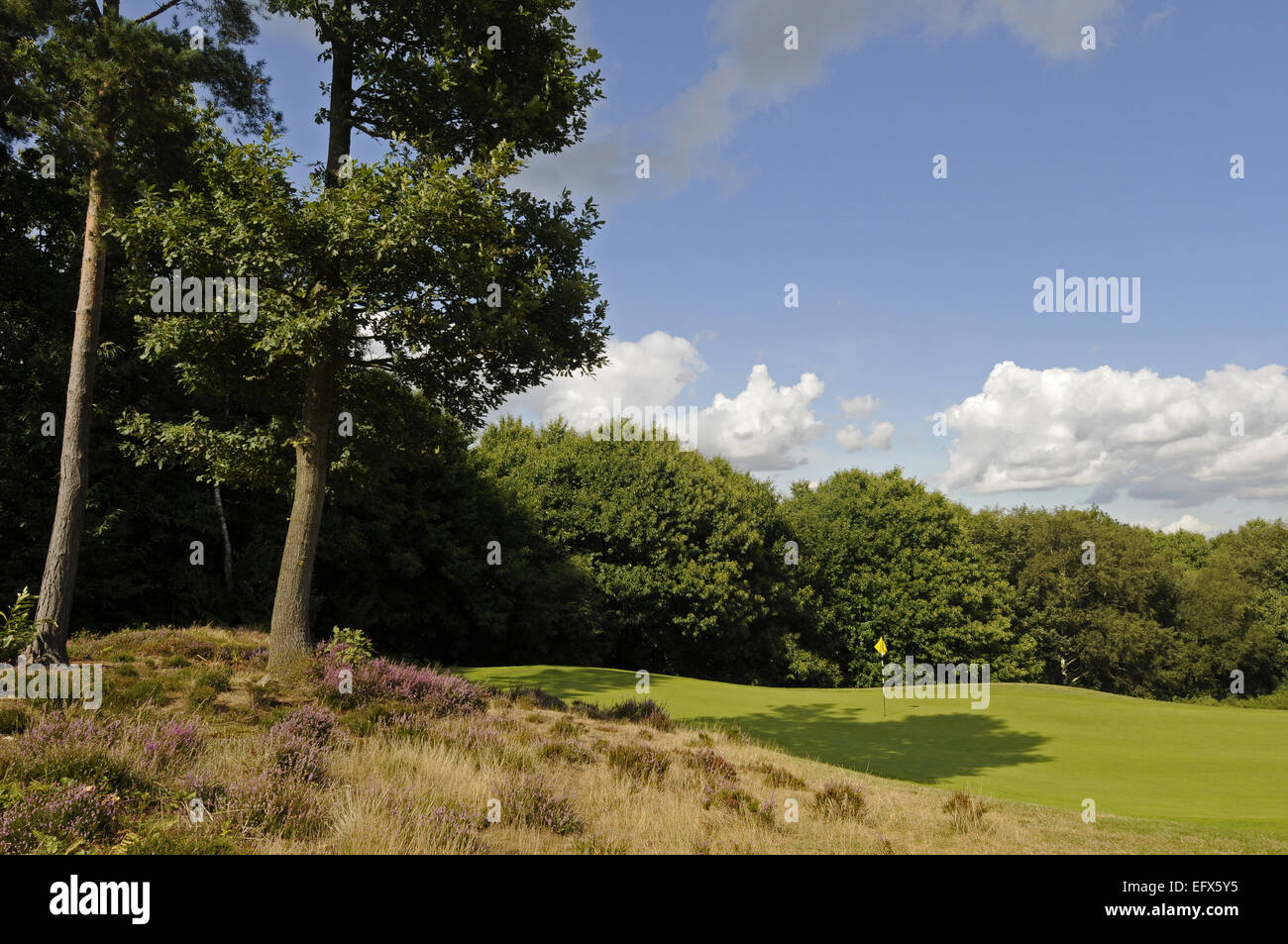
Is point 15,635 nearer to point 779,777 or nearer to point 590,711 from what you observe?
point 590,711

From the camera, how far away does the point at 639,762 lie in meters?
9.80

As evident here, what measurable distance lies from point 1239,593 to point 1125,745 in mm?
57762

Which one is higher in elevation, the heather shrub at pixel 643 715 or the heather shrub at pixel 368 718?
the heather shrub at pixel 368 718

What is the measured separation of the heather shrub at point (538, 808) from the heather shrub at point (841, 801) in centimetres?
309

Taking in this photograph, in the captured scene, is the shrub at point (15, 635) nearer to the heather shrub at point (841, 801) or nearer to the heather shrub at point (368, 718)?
the heather shrub at point (368, 718)

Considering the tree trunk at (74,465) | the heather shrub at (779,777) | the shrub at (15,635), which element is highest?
the tree trunk at (74,465)

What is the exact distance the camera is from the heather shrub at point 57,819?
513 centimetres

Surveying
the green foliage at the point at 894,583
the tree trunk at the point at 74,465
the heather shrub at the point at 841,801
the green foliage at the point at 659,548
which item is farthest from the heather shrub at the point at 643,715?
the green foliage at the point at 894,583

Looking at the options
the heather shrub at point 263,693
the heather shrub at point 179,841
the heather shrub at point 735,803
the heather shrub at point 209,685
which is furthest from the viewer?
the heather shrub at point 263,693

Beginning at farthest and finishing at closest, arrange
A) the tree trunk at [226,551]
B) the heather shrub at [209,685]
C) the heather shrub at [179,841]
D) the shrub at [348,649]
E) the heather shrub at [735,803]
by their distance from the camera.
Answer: the tree trunk at [226,551], the shrub at [348,649], the heather shrub at [209,685], the heather shrub at [735,803], the heather shrub at [179,841]

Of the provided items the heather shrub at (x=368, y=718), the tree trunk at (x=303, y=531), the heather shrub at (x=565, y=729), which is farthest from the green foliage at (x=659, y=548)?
the heather shrub at (x=368, y=718)

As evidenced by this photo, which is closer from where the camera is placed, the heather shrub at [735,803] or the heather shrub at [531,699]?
the heather shrub at [735,803]
